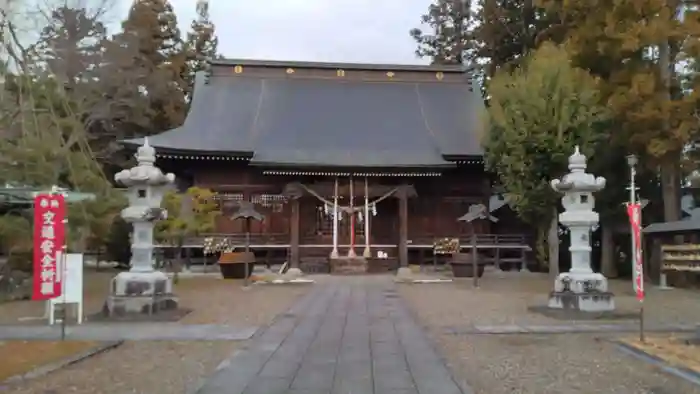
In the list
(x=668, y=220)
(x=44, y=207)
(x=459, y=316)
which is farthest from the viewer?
(x=668, y=220)

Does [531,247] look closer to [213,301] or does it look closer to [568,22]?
[568,22]

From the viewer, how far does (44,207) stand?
27.7 feet

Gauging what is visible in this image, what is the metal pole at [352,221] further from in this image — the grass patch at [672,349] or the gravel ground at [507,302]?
the grass patch at [672,349]

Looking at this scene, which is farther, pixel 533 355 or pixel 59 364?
pixel 533 355

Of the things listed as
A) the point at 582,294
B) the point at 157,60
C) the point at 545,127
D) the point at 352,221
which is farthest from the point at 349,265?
the point at 157,60

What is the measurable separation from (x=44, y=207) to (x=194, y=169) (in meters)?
15.9

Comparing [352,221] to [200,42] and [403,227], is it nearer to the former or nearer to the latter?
[403,227]

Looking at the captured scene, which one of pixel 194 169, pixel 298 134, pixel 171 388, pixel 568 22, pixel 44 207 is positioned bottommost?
pixel 171 388

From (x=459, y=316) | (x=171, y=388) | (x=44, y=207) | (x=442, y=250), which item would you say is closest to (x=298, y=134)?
(x=442, y=250)

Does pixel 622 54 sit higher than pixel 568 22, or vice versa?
pixel 568 22

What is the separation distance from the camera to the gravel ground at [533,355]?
19.9 feet

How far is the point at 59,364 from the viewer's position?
22.7 feet

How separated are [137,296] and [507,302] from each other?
745 centimetres

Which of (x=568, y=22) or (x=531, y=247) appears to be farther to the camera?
(x=531, y=247)
